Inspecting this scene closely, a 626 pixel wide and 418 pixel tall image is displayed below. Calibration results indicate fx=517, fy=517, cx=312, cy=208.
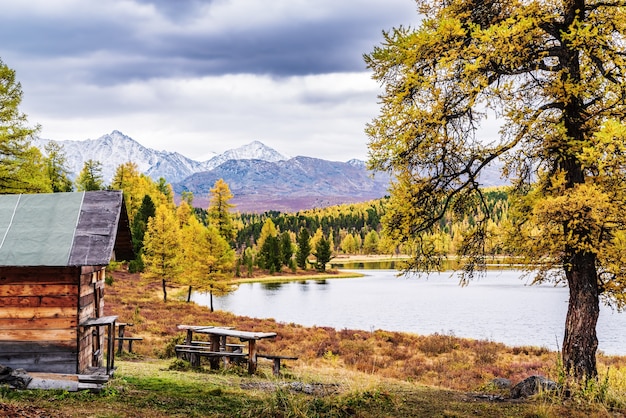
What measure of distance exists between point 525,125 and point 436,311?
1562 inches

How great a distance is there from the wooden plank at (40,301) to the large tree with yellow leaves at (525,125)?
23.7 ft

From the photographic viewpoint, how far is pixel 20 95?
2991 centimetres

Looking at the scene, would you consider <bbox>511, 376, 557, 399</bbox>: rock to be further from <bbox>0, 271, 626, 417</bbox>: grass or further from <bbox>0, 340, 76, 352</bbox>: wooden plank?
<bbox>0, 340, 76, 352</bbox>: wooden plank

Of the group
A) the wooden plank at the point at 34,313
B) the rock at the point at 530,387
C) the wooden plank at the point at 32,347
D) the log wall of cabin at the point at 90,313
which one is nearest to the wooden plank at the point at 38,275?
the log wall of cabin at the point at 90,313

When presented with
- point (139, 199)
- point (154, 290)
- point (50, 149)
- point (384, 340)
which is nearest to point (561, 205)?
point (384, 340)

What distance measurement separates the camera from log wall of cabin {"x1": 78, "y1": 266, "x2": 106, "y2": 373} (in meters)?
11.2

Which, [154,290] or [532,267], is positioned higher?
[532,267]

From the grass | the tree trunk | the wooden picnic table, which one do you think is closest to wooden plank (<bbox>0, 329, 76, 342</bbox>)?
the grass

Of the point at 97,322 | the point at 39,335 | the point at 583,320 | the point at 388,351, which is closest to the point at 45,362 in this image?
the point at 39,335

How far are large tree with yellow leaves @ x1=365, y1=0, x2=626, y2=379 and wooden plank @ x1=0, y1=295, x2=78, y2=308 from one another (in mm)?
7225

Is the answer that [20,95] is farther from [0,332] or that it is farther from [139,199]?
[139,199]

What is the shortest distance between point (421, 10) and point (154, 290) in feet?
163

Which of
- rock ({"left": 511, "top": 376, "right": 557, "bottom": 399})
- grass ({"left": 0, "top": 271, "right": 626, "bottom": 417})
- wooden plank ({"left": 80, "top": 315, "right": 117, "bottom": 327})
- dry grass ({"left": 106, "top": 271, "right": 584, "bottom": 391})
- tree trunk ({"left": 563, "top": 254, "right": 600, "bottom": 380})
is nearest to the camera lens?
grass ({"left": 0, "top": 271, "right": 626, "bottom": 417})

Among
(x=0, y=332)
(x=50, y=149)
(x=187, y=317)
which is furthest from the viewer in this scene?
(x=50, y=149)
